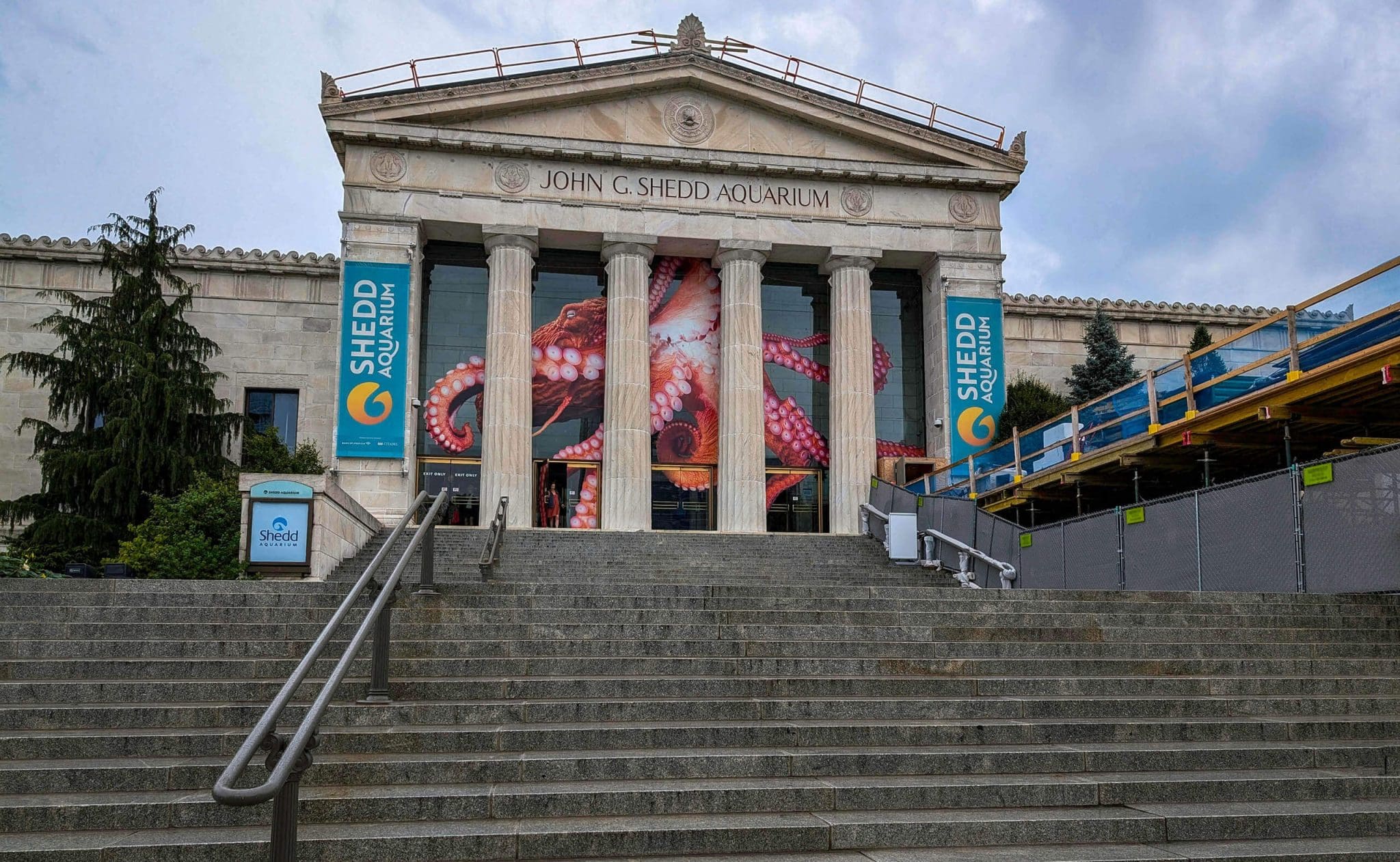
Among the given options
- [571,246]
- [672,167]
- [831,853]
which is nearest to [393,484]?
[571,246]

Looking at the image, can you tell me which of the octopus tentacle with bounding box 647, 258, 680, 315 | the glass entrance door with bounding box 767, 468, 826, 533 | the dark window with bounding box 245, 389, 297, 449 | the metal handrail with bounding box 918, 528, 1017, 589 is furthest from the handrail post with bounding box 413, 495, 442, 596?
the dark window with bounding box 245, 389, 297, 449

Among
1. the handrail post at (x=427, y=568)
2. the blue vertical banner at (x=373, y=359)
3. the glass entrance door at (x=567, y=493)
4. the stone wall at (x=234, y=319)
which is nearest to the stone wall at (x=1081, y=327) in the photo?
the glass entrance door at (x=567, y=493)

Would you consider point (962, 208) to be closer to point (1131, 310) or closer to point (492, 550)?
point (1131, 310)

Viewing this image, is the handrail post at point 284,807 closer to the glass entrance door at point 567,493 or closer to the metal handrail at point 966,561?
the metal handrail at point 966,561

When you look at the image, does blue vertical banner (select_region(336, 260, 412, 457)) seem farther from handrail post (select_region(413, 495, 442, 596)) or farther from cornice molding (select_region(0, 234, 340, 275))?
handrail post (select_region(413, 495, 442, 596))

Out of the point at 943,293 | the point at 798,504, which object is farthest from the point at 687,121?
the point at 798,504

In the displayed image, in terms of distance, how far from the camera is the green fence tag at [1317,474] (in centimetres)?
1232

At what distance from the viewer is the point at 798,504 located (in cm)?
2988

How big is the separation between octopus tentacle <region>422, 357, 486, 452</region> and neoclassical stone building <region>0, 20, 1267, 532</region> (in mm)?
69

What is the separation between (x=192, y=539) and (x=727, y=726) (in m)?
12.3

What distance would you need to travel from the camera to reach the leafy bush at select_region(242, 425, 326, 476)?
23453mm

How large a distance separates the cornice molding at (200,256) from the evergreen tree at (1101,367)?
2044cm

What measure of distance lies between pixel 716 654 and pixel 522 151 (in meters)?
21.5

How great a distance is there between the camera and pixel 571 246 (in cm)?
2981
